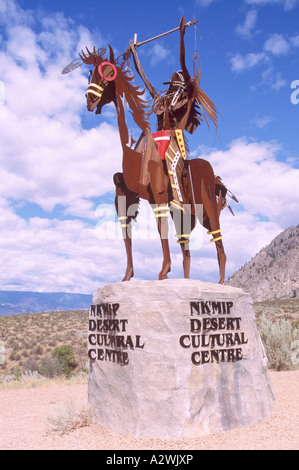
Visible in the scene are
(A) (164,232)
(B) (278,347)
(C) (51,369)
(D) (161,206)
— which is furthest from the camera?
(C) (51,369)

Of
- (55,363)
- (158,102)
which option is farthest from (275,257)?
(158,102)

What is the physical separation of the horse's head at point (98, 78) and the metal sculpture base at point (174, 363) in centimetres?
370

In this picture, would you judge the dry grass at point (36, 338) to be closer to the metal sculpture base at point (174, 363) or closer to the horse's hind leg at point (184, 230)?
the horse's hind leg at point (184, 230)

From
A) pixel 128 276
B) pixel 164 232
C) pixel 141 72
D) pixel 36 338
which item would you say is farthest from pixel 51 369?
pixel 36 338

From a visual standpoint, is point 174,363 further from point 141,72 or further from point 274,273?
point 274,273

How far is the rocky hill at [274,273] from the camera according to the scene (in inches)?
3000

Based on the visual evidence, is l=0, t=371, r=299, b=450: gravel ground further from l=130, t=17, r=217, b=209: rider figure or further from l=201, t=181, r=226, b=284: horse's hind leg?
l=130, t=17, r=217, b=209: rider figure

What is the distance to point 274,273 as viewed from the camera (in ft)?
266

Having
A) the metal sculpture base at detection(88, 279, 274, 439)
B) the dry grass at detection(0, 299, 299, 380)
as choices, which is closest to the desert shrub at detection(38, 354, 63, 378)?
the dry grass at detection(0, 299, 299, 380)

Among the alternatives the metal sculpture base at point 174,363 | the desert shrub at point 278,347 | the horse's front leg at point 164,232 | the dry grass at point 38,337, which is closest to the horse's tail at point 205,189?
the horse's front leg at point 164,232

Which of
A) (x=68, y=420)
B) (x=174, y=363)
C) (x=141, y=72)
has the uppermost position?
(x=141, y=72)

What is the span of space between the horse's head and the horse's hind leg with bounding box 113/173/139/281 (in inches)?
60.6

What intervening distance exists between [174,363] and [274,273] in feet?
257

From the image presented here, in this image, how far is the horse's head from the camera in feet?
27.3
